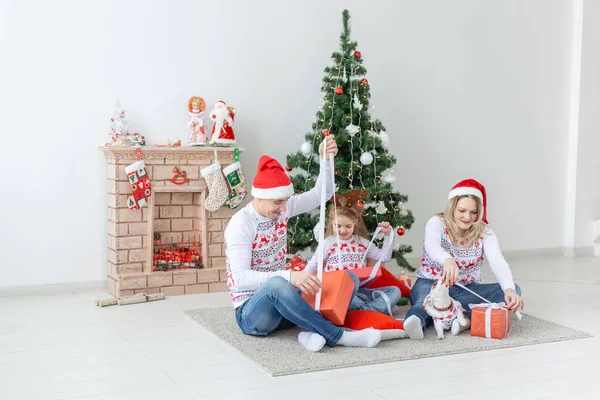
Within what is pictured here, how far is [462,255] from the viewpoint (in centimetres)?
371

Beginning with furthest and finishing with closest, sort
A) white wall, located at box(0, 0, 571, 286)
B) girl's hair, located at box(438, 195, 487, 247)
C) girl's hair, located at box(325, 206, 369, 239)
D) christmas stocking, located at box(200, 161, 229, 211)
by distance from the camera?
christmas stocking, located at box(200, 161, 229, 211) → white wall, located at box(0, 0, 571, 286) → girl's hair, located at box(325, 206, 369, 239) → girl's hair, located at box(438, 195, 487, 247)

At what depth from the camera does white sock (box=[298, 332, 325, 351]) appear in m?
3.12

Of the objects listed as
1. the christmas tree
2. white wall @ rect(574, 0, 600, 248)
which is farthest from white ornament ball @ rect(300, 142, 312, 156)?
white wall @ rect(574, 0, 600, 248)

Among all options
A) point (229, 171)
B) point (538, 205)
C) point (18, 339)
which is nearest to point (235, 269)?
point (18, 339)

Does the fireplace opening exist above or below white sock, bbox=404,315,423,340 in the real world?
above

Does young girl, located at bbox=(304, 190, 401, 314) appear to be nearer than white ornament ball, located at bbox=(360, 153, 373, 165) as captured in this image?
Yes

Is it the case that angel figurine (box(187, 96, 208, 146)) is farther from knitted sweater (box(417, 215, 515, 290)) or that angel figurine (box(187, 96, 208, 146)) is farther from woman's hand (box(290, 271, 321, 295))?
woman's hand (box(290, 271, 321, 295))

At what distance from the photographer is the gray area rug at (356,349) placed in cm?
298

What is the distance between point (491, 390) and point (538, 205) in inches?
144

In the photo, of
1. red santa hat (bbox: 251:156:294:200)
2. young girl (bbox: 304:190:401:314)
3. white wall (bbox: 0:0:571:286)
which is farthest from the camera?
white wall (bbox: 0:0:571:286)

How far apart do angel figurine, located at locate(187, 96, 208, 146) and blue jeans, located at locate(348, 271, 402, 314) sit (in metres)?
1.43

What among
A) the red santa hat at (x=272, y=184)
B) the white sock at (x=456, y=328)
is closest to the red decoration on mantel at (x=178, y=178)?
the red santa hat at (x=272, y=184)

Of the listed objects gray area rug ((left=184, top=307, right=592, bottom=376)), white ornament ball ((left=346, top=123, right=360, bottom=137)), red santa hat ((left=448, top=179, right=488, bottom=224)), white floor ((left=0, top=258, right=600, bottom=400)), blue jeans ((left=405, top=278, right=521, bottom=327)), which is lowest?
white floor ((left=0, top=258, right=600, bottom=400))

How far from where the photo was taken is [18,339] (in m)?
3.44
